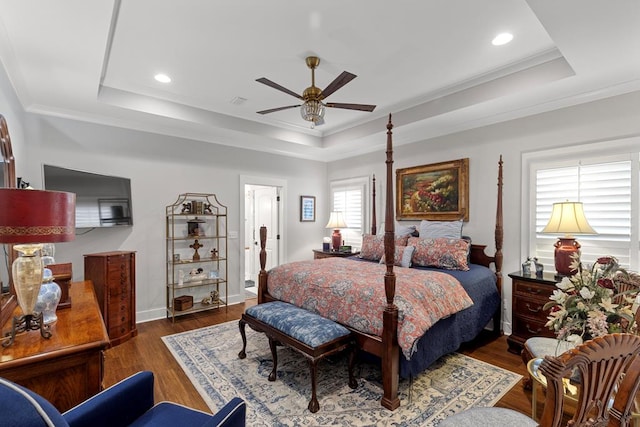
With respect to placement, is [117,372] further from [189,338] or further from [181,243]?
[181,243]

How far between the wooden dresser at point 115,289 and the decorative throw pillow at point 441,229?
374cm

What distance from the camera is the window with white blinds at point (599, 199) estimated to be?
2.95 m

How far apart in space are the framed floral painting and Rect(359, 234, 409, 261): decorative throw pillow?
64cm

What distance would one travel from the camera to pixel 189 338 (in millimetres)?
3625

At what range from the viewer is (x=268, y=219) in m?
6.23

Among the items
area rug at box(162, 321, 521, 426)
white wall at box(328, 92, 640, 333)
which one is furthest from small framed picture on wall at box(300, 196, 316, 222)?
area rug at box(162, 321, 521, 426)

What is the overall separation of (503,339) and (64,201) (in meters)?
4.24

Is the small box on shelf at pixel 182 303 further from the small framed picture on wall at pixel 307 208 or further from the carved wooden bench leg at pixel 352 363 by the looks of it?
the carved wooden bench leg at pixel 352 363

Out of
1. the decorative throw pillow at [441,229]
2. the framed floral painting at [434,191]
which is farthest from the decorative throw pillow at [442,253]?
the framed floral painting at [434,191]

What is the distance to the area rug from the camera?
224 centimetres

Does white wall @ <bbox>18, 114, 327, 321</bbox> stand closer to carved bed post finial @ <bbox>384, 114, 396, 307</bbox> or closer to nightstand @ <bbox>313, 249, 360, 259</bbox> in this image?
nightstand @ <bbox>313, 249, 360, 259</bbox>

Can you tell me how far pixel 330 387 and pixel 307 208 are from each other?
384 cm

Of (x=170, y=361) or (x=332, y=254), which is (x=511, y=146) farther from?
(x=170, y=361)

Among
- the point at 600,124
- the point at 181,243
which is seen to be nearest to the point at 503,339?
the point at 600,124
